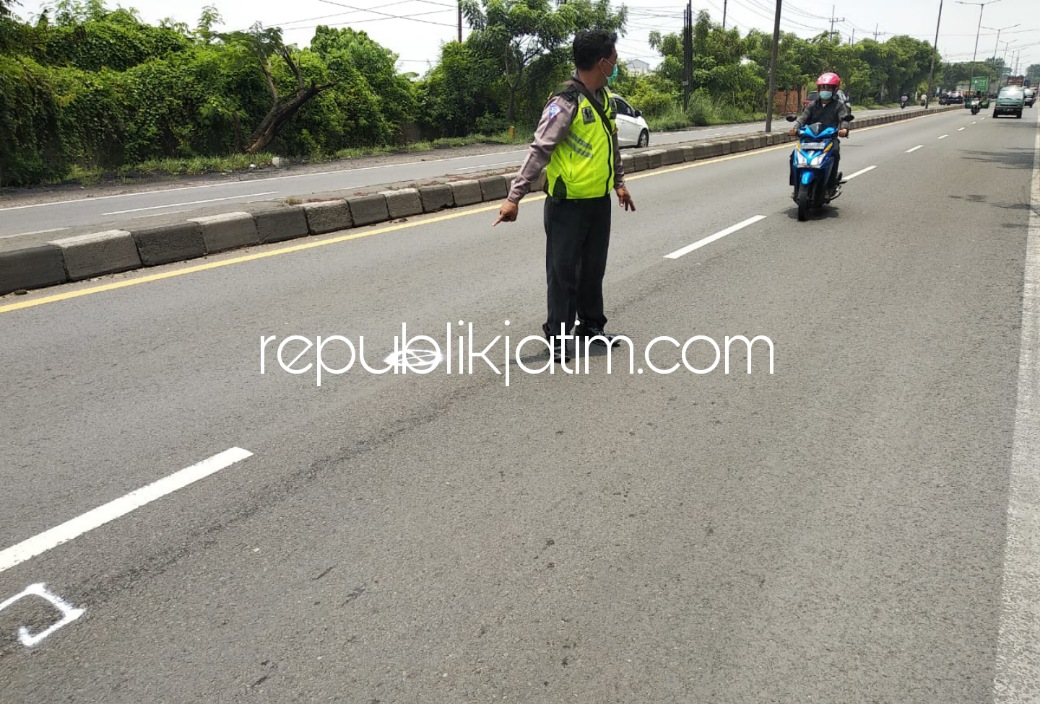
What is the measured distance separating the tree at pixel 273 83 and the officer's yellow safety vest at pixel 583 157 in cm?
1925

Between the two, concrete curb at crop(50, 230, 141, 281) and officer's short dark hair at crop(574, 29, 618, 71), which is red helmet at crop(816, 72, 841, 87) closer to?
officer's short dark hair at crop(574, 29, 618, 71)

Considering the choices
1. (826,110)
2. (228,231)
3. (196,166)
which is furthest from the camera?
(196,166)

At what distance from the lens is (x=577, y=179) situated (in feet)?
15.0

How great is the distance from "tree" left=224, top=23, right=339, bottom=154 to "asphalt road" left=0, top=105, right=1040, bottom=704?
1719cm

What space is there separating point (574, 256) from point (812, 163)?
18.9 ft

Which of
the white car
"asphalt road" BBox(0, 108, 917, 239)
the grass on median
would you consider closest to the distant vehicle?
the white car

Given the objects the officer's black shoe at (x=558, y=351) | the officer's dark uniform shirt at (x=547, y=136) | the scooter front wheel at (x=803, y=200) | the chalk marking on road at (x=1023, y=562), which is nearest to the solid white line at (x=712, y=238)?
the scooter front wheel at (x=803, y=200)

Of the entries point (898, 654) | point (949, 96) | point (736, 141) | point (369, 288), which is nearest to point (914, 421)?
point (898, 654)

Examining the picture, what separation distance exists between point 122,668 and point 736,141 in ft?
70.2

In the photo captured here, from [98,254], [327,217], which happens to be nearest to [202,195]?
[327,217]

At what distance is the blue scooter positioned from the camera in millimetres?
9211

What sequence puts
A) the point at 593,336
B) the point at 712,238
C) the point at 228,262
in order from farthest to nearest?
the point at 712,238, the point at 228,262, the point at 593,336

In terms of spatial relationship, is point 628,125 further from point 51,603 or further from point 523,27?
point 51,603

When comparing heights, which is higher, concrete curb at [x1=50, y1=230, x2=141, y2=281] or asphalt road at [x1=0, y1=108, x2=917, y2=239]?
concrete curb at [x1=50, y1=230, x2=141, y2=281]
